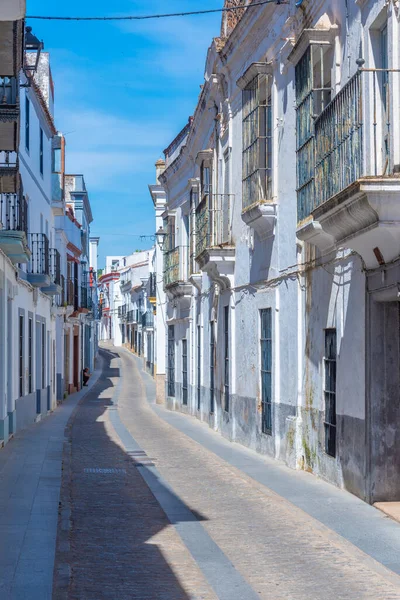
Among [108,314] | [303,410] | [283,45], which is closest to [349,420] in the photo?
[303,410]

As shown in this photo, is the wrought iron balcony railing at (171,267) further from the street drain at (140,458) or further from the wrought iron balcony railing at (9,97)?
the wrought iron balcony railing at (9,97)

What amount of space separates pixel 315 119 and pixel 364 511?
4.60 m

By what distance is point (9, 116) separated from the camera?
11898 mm

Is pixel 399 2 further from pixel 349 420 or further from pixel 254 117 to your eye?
pixel 254 117

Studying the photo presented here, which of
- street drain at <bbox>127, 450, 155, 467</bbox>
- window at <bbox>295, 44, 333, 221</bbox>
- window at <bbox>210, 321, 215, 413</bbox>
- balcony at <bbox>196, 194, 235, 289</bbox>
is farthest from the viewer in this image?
window at <bbox>210, 321, 215, 413</bbox>

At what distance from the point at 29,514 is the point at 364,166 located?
195 inches

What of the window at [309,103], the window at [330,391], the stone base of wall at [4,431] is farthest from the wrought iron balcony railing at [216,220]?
the window at [330,391]

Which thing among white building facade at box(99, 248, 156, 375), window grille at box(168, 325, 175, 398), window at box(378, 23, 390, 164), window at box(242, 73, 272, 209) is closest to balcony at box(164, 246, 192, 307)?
window grille at box(168, 325, 175, 398)

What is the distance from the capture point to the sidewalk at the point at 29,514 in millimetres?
6600

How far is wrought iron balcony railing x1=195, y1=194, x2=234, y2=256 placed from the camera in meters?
18.1

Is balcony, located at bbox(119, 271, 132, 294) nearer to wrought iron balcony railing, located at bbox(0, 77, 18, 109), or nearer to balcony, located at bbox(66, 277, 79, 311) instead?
balcony, located at bbox(66, 277, 79, 311)

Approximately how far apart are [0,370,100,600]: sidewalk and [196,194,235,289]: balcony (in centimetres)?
452

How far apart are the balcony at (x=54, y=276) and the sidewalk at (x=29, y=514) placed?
5.84 meters

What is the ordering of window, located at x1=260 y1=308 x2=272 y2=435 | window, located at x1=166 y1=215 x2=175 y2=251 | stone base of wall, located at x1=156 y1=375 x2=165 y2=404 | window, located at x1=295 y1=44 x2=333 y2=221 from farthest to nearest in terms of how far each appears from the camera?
stone base of wall, located at x1=156 y1=375 x2=165 y2=404
window, located at x1=166 y1=215 x2=175 y2=251
window, located at x1=260 y1=308 x2=272 y2=435
window, located at x1=295 y1=44 x2=333 y2=221
